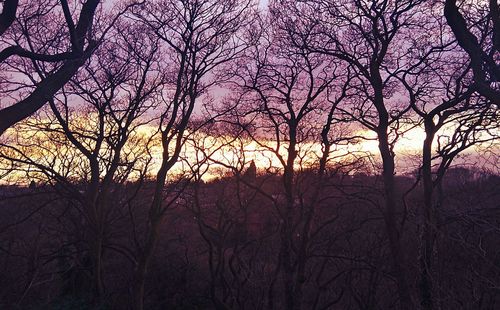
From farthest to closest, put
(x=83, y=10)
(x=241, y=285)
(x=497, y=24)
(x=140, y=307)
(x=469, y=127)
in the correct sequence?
(x=241, y=285) → (x=140, y=307) → (x=469, y=127) → (x=83, y=10) → (x=497, y=24)

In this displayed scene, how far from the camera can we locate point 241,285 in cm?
1417

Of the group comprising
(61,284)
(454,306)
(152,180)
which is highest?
(152,180)

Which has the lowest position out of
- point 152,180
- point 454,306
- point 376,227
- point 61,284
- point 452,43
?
point 61,284

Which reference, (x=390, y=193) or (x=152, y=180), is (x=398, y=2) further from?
(x=152, y=180)

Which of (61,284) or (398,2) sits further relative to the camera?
(61,284)

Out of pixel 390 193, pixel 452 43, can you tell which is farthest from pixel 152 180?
pixel 452 43

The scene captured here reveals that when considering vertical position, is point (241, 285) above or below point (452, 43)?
below

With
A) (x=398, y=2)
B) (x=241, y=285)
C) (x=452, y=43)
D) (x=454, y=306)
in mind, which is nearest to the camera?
(x=454, y=306)

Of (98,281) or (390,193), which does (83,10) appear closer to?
(390,193)

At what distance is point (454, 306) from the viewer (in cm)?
622

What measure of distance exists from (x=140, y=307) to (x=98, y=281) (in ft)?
6.12

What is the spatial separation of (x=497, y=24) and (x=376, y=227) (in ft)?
39.6

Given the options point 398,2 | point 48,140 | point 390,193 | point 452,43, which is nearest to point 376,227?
point 390,193

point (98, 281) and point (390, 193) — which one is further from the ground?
point (390, 193)
